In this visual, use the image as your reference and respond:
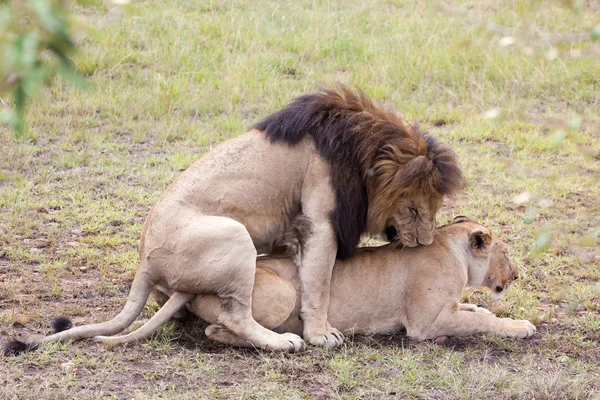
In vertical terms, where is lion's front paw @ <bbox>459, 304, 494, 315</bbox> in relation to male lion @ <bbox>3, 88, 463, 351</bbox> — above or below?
below

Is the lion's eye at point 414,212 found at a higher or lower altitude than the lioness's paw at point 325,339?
higher

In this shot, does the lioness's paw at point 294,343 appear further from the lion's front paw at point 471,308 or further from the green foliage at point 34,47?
the green foliage at point 34,47

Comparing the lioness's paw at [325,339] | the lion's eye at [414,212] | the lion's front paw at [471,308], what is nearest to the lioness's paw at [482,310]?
the lion's front paw at [471,308]

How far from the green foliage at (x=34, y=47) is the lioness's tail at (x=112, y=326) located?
2832 mm

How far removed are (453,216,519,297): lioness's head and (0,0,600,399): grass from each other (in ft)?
0.63

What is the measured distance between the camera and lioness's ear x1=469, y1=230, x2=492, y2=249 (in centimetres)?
494

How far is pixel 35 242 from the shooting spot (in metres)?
5.86

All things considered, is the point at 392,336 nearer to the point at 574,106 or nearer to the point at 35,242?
the point at 35,242

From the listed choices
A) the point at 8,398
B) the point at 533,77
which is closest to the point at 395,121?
the point at 8,398

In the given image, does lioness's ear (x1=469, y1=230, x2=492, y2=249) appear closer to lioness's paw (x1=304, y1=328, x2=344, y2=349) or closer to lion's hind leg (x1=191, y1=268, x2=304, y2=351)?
lioness's paw (x1=304, y1=328, x2=344, y2=349)

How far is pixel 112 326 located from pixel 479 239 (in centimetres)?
201

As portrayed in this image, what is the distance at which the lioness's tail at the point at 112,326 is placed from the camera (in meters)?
4.16

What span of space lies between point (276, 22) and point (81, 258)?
16.3ft

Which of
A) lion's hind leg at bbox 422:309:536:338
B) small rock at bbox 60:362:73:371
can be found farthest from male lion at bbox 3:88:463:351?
lion's hind leg at bbox 422:309:536:338
